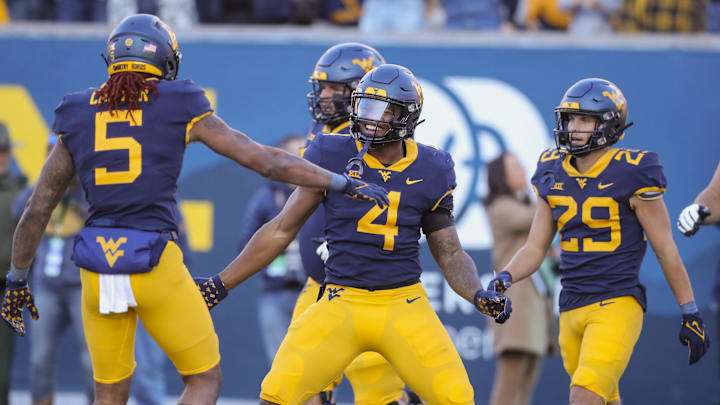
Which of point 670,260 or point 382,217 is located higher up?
point 382,217

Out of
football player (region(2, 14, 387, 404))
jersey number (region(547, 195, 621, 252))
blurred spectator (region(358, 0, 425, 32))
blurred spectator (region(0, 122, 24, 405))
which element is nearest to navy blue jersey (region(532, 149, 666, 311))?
jersey number (region(547, 195, 621, 252))

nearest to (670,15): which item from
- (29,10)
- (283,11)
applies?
(283,11)

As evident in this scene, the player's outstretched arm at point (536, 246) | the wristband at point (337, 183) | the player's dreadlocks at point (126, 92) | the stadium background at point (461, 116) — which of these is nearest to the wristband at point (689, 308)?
the player's outstretched arm at point (536, 246)

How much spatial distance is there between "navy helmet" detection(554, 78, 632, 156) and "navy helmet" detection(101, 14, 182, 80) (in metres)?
2.22

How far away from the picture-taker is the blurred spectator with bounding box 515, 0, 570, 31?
10.2m

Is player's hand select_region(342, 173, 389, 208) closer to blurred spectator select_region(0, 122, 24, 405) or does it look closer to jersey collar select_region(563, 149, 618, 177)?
jersey collar select_region(563, 149, 618, 177)

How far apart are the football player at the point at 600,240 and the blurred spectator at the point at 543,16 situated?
4409 mm

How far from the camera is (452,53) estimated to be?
8.80m

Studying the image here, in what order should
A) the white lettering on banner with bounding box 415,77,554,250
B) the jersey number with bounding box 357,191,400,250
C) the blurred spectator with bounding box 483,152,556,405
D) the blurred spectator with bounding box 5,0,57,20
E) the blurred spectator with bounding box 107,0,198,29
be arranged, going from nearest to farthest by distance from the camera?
the jersey number with bounding box 357,191,400,250 < the blurred spectator with bounding box 483,152,556,405 < the white lettering on banner with bounding box 415,77,554,250 < the blurred spectator with bounding box 107,0,198,29 < the blurred spectator with bounding box 5,0,57,20

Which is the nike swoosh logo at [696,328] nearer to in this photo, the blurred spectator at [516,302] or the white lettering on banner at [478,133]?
the blurred spectator at [516,302]

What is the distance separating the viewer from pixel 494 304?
198 inches

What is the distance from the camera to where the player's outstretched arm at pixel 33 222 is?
4.77 metres

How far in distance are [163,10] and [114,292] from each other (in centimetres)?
522

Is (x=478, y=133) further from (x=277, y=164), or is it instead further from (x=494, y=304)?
(x=277, y=164)
